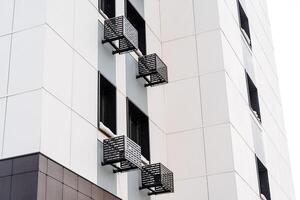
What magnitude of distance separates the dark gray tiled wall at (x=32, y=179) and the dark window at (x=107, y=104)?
13.4 feet

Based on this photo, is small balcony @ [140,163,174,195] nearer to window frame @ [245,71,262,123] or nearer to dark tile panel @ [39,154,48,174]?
dark tile panel @ [39,154,48,174]

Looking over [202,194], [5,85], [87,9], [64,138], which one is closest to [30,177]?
[64,138]

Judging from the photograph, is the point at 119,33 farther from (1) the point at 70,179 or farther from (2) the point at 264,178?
(2) the point at 264,178

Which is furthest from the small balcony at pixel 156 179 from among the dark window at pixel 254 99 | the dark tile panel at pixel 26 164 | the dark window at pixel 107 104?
the dark window at pixel 254 99

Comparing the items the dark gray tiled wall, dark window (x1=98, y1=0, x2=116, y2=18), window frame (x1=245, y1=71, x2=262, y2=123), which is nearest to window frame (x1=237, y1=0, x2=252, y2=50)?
window frame (x1=245, y1=71, x2=262, y2=123)

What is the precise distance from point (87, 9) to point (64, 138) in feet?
15.6

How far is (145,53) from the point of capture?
23.1 metres

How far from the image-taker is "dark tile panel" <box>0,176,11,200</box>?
14305 mm

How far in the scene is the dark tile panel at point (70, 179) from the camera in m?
15.4

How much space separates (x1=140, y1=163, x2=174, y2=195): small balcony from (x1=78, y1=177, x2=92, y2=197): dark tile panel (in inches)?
145

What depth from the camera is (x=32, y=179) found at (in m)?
14.2

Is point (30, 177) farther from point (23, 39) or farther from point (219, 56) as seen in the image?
point (219, 56)

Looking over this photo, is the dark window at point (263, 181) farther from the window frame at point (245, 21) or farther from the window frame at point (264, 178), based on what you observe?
the window frame at point (245, 21)

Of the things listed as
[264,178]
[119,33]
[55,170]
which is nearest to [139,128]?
[119,33]
